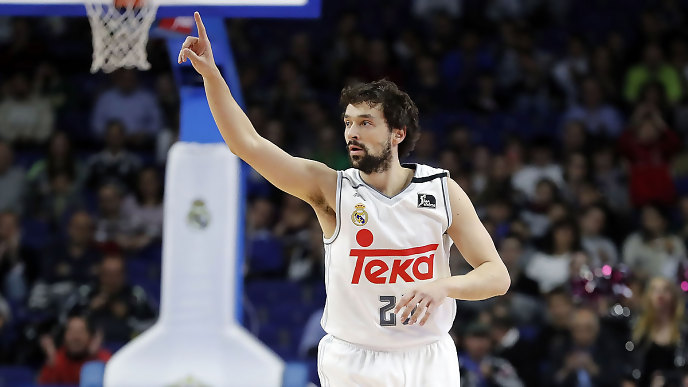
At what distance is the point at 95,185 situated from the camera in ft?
36.3

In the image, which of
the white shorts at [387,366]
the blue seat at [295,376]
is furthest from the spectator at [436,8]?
the white shorts at [387,366]

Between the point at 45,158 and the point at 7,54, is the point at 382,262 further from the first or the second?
the point at 7,54

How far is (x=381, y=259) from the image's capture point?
429cm

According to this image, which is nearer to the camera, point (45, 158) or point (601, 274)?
point (601, 274)

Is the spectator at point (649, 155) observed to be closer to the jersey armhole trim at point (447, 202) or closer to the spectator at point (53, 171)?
the spectator at point (53, 171)

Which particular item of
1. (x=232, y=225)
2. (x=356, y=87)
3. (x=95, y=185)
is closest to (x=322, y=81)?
(x=95, y=185)

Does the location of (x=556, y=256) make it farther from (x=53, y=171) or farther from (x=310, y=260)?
(x=53, y=171)

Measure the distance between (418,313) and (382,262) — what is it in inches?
19.7

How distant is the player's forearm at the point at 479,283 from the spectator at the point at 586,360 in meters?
4.24

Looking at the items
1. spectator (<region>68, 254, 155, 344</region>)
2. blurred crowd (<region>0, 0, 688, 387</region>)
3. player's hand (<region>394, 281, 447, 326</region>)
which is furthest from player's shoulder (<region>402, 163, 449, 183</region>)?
spectator (<region>68, 254, 155, 344</region>)

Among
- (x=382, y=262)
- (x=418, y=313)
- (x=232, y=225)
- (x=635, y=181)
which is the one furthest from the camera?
(x=635, y=181)

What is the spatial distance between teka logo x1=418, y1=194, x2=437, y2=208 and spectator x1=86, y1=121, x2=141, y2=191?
22.9ft

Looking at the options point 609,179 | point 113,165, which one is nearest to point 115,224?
point 113,165

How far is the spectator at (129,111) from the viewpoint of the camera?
11.8m
